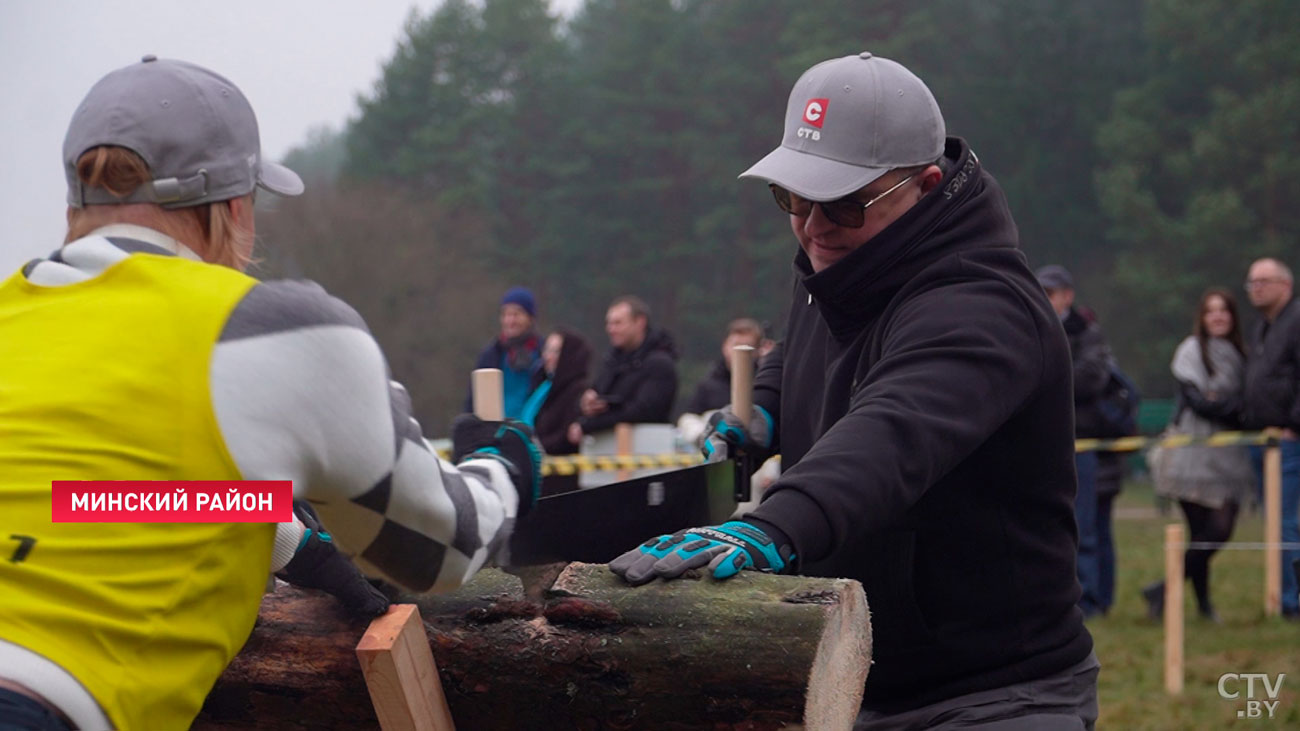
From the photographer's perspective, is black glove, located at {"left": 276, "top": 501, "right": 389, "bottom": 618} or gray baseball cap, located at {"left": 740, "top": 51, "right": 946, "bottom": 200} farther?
gray baseball cap, located at {"left": 740, "top": 51, "right": 946, "bottom": 200}

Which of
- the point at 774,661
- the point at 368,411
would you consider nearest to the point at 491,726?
the point at 774,661

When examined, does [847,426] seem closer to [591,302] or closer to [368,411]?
[368,411]

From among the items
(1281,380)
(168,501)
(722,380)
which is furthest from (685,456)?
(168,501)

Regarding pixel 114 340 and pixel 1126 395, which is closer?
pixel 114 340

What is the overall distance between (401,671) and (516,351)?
8.03m

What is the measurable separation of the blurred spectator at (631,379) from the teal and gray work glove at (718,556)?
8065 millimetres

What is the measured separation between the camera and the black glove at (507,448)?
94.2 inches

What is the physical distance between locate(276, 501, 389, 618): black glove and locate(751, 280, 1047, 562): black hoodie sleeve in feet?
2.23

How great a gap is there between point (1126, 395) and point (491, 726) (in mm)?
7903

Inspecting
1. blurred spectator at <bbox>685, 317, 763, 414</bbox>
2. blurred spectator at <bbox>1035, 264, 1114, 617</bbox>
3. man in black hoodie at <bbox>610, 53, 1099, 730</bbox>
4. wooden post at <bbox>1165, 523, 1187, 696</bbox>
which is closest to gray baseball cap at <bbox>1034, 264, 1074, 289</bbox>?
blurred spectator at <bbox>1035, 264, 1114, 617</bbox>

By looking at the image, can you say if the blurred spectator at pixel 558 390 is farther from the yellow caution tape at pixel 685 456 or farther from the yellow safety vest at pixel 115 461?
the yellow safety vest at pixel 115 461

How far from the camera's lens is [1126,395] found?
962 cm

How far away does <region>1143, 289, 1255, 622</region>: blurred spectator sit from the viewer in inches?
353

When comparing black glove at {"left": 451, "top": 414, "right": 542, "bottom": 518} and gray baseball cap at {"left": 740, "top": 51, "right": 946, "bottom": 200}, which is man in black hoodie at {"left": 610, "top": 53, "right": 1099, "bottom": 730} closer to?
gray baseball cap at {"left": 740, "top": 51, "right": 946, "bottom": 200}
